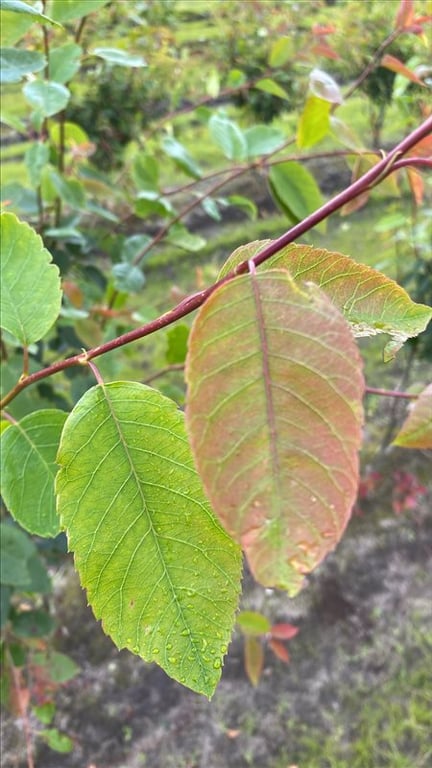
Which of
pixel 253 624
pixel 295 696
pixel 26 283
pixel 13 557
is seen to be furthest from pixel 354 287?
pixel 295 696

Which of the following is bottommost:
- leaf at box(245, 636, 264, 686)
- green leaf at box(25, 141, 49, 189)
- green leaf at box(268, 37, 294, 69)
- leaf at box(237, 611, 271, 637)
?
leaf at box(245, 636, 264, 686)

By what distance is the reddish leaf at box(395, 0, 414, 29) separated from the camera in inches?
26.5

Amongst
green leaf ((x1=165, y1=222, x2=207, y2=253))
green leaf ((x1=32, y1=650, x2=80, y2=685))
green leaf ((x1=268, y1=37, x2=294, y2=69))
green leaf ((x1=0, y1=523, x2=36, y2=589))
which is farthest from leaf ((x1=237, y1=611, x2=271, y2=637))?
green leaf ((x1=268, y1=37, x2=294, y2=69))

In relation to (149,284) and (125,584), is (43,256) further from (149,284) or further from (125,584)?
(149,284)

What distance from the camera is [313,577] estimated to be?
1.56 meters

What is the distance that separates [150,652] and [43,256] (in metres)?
0.26

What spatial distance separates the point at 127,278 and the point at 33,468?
47 cm

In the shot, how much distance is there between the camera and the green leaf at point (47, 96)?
2.02ft

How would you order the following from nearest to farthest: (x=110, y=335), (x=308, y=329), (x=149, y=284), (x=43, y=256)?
(x=308, y=329) < (x=43, y=256) < (x=110, y=335) < (x=149, y=284)

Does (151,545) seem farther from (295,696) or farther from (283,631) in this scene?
(295,696)

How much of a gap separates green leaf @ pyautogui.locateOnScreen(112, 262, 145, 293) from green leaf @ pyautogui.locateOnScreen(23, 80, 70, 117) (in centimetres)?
26

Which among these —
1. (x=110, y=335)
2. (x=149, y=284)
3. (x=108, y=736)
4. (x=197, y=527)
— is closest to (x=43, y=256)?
(x=197, y=527)

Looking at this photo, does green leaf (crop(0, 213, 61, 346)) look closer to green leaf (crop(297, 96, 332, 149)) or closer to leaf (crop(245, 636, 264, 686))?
green leaf (crop(297, 96, 332, 149))

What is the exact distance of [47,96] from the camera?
0.63 metres
